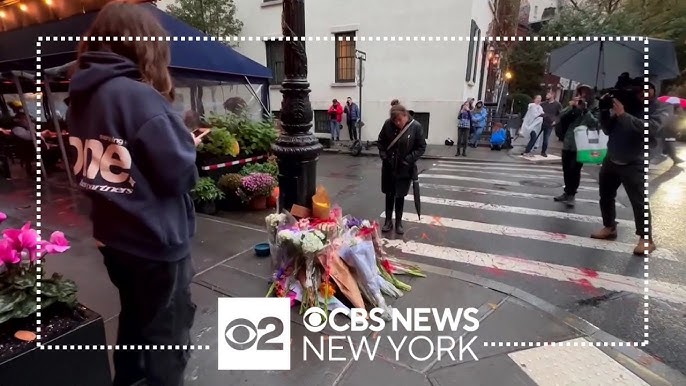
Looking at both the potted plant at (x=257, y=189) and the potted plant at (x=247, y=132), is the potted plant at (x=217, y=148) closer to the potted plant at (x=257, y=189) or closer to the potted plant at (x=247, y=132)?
the potted plant at (x=247, y=132)

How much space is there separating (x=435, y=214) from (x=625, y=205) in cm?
→ 374

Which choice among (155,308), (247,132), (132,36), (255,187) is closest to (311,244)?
(155,308)

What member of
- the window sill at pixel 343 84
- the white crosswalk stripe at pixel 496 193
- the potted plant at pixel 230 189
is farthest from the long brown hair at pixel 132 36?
the window sill at pixel 343 84

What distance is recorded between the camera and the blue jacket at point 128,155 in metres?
1.58

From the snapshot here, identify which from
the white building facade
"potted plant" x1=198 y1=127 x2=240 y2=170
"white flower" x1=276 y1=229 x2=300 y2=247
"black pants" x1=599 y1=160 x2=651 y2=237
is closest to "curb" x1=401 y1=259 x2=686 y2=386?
"white flower" x1=276 y1=229 x2=300 y2=247

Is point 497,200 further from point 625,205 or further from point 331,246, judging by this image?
point 331,246

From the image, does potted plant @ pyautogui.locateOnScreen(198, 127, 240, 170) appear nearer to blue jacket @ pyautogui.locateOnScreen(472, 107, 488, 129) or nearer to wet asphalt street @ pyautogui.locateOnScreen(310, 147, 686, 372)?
wet asphalt street @ pyautogui.locateOnScreen(310, 147, 686, 372)

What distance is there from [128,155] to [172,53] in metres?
6.88

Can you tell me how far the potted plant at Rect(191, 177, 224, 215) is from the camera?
605 centimetres

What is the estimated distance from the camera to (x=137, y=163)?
1.63 metres

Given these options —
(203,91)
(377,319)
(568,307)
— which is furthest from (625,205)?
(203,91)

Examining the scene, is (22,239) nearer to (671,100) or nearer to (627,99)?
(627,99)

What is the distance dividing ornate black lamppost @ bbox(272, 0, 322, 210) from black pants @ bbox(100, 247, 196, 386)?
1.62 meters

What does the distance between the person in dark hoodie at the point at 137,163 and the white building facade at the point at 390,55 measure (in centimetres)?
1391
